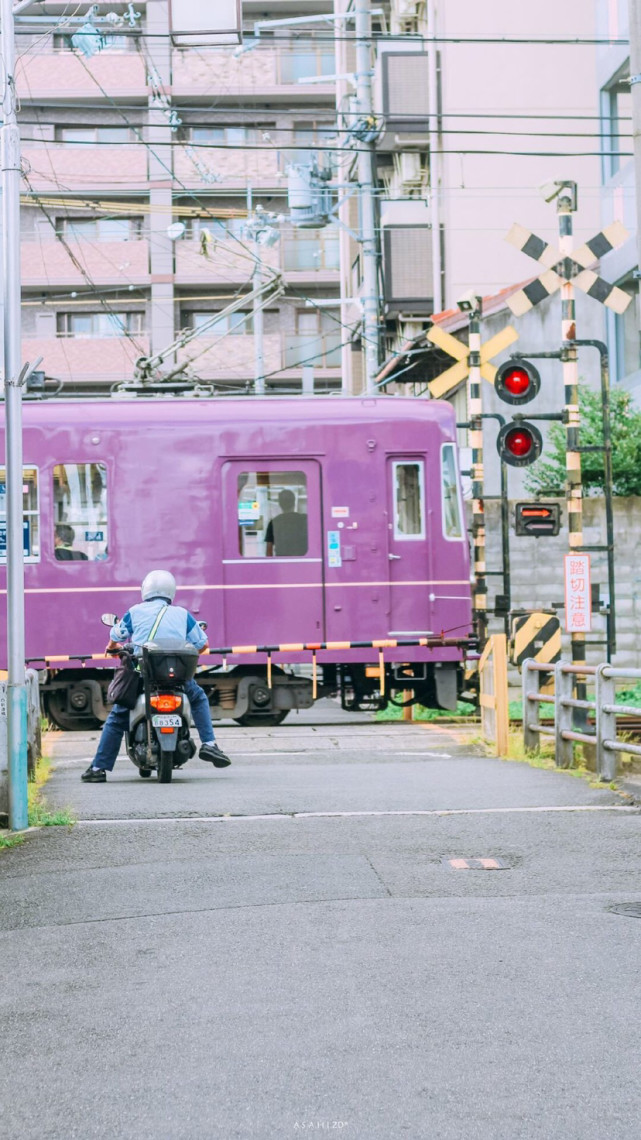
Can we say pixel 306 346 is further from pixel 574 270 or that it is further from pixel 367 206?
pixel 574 270

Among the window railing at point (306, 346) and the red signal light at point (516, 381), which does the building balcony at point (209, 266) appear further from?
the red signal light at point (516, 381)

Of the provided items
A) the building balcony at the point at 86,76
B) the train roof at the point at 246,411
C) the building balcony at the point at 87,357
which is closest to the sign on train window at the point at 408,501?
the train roof at the point at 246,411

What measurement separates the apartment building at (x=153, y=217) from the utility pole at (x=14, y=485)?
33.6 meters

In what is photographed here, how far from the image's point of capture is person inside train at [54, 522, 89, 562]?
56.8 ft

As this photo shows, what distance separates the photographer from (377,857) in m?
7.70

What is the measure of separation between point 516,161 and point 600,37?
196 inches

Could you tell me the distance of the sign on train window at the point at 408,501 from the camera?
17469mm

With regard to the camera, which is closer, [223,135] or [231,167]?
[231,167]

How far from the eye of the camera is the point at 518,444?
14.6 m

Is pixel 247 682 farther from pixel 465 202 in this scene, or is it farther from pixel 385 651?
pixel 465 202

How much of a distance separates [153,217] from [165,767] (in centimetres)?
3433

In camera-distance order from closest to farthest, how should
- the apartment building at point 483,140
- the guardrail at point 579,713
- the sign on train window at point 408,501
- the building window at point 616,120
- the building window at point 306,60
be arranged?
the guardrail at point 579,713 → the sign on train window at point 408,501 → the building window at point 616,120 → the apartment building at point 483,140 → the building window at point 306,60

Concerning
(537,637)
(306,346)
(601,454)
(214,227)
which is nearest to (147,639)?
(537,637)

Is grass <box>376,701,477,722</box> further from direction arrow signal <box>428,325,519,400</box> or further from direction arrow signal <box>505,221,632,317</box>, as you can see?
direction arrow signal <box>505,221,632,317</box>
